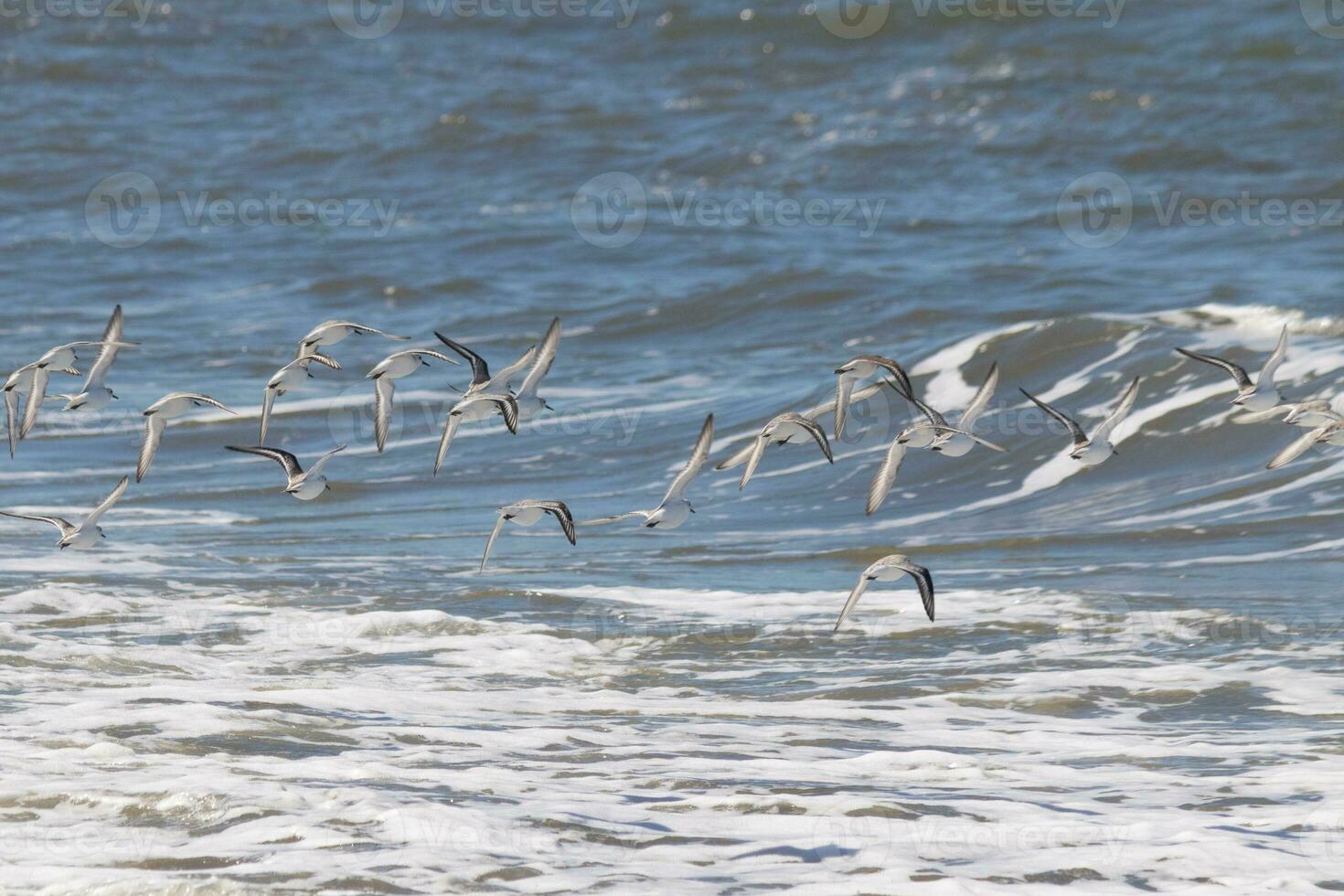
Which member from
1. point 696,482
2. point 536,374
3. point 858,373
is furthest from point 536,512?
point 696,482

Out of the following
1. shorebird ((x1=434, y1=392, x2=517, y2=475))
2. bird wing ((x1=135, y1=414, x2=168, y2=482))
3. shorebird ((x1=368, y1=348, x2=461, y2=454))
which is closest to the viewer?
shorebird ((x1=434, y1=392, x2=517, y2=475))

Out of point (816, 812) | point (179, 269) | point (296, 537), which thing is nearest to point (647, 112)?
point (179, 269)

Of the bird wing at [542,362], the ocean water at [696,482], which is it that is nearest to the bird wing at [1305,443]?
the ocean water at [696,482]

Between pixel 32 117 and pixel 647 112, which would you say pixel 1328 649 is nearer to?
pixel 647 112

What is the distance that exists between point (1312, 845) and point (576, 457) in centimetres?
976

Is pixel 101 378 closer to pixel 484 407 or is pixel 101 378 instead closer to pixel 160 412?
pixel 160 412

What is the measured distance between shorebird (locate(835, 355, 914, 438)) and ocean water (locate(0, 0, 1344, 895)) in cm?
125

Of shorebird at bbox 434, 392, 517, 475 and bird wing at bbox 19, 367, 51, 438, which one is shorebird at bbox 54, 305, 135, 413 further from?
shorebird at bbox 434, 392, 517, 475

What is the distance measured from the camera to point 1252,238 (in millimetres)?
22453

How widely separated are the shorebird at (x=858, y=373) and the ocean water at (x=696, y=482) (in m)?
1.25

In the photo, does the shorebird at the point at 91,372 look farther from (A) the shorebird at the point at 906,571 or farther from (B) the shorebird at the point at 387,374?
(A) the shorebird at the point at 906,571

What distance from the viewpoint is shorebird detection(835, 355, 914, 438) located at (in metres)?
8.78

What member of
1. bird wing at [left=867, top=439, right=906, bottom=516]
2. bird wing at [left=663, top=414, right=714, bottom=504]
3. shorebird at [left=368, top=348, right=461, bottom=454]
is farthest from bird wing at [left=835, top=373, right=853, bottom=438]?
shorebird at [left=368, top=348, right=461, bottom=454]

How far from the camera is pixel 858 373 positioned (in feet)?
32.7
